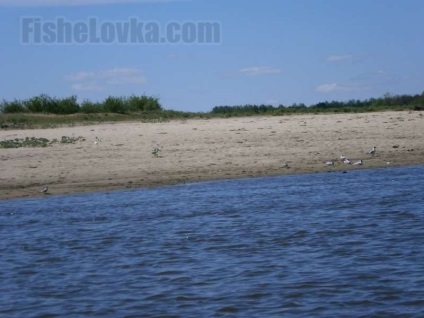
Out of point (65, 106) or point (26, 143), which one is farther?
point (65, 106)

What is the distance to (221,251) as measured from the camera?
941 centimetres

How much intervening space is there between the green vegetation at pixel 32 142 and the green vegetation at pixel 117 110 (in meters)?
3.91

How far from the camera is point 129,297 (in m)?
7.63

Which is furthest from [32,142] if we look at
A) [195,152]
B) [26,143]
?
[195,152]

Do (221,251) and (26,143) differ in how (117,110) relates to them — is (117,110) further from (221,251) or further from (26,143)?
(221,251)

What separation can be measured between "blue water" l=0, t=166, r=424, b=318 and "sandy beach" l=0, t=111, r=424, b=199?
2.77 feet

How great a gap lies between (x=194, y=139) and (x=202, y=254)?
8.32m

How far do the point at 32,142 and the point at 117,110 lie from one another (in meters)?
10.4

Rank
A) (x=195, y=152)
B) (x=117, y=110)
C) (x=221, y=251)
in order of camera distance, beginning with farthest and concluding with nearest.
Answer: (x=117, y=110) < (x=195, y=152) < (x=221, y=251)

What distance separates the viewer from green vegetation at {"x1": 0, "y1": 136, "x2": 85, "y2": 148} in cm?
1677

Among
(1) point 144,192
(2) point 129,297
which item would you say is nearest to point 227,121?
(1) point 144,192

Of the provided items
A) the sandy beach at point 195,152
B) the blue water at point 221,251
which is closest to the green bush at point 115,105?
the sandy beach at point 195,152

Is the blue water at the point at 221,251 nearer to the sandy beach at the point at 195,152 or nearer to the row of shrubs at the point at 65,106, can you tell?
the sandy beach at the point at 195,152

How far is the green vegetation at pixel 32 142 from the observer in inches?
660
